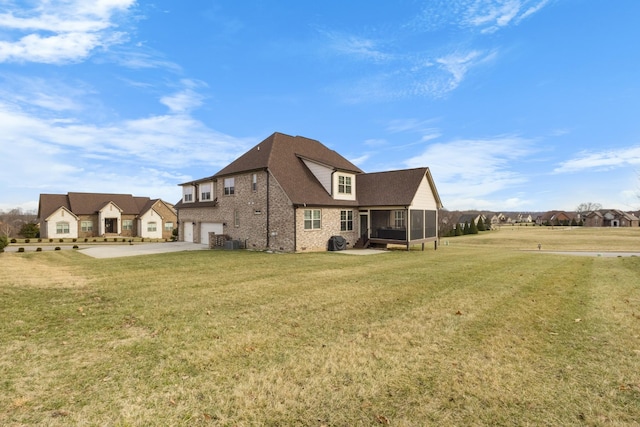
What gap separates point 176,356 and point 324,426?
2907mm

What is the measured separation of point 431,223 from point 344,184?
27.6 ft

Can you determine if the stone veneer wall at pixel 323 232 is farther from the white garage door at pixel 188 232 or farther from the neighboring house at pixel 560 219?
the neighboring house at pixel 560 219

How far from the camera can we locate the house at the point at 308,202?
73.6ft

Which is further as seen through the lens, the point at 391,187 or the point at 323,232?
the point at 391,187

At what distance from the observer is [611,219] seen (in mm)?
95500

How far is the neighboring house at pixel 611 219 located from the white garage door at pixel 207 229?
384 feet

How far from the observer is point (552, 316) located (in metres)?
7.44

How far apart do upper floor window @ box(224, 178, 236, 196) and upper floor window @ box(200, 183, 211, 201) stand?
11.7ft

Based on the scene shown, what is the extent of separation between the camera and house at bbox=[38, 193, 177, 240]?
4481 centimetres

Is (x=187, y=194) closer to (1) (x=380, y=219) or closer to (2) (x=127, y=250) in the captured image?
(2) (x=127, y=250)

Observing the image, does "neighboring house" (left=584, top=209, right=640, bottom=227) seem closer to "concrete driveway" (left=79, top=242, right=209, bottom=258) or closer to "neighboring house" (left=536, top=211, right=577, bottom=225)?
"neighboring house" (left=536, top=211, right=577, bottom=225)

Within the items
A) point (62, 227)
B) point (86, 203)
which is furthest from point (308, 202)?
point (86, 203)

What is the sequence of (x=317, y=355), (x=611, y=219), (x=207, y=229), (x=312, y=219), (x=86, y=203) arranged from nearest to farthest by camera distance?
(x=317, y=355) < (x=312, y=219) < (x=207, y=229) < (x=86, y=203) < (x=611, y=219)

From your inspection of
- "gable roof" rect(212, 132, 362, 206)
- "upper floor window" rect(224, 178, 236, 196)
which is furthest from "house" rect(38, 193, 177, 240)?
"upper floor window" rect(224, 178, 236, 196)
